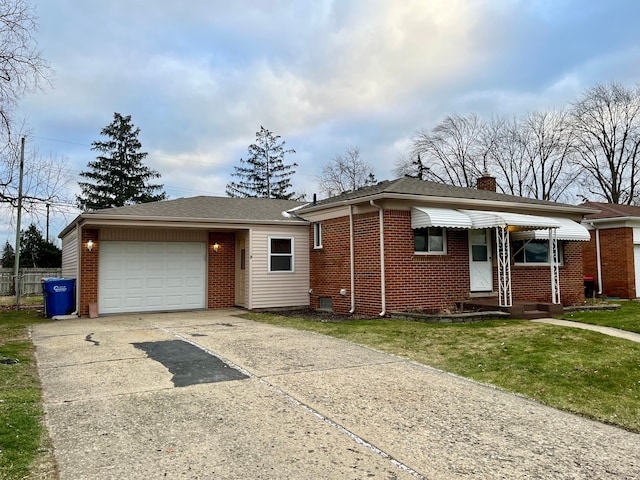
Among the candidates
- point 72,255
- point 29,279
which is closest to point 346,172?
point 29,279

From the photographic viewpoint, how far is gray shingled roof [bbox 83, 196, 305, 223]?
528 inches

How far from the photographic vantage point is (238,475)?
3414mm

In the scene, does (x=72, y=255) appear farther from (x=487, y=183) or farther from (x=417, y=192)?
(x=487, y=183)

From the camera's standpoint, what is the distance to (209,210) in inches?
599

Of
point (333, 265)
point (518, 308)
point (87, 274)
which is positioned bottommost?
point (518, 308)

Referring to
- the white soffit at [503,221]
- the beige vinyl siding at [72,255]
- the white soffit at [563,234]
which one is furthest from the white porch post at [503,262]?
the beige vinyl siding at [72,255]

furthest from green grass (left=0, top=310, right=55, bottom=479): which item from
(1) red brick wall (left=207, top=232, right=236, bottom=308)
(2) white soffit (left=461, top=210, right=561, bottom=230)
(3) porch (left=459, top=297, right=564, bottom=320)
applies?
(2) white soffit (left=461, top=210, right=561, bottom=230)

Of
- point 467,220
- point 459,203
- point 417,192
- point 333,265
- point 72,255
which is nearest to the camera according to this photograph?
point 467,220

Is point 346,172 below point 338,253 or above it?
above

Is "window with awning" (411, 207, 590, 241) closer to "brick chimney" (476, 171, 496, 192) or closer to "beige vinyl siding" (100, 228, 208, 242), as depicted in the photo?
"brick chimney" (476, 171, 496, 192)

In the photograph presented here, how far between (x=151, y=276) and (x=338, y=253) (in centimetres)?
591

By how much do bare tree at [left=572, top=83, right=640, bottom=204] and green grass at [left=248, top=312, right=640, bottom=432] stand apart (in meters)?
29.9

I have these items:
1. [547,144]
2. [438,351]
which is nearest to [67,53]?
[438,351]

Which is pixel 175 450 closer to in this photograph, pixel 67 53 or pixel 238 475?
pixel 238 475
